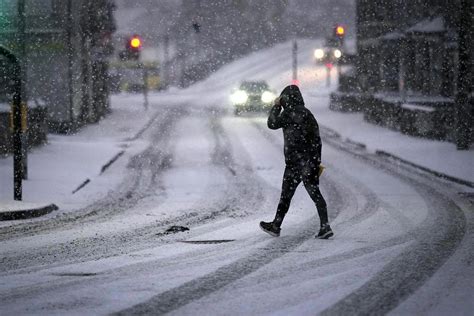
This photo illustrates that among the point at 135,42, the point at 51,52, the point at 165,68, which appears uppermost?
the point at 135,42

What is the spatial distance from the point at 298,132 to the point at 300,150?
212mm

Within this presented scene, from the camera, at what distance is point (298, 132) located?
9930 mm

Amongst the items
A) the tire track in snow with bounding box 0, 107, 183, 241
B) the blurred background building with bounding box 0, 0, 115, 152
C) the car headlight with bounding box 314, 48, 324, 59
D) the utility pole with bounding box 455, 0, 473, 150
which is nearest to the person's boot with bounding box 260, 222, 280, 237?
the tire track in snow with bounding box 0, 107, 183, 241

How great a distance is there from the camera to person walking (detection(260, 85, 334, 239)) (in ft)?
32.4

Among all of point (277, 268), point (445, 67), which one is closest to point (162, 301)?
point (277, 268)

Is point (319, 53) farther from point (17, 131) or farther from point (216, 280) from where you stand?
point (216, 280)

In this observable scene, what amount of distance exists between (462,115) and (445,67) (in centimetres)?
1215

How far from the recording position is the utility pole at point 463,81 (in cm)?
2231

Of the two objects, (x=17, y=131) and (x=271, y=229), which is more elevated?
(x=17, y=131)

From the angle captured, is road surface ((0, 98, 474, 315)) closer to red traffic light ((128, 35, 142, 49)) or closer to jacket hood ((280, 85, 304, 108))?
jacket hood ((280, 85, 304, 108))

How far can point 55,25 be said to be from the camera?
101 ft

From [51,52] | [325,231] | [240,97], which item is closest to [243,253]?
[325,231]

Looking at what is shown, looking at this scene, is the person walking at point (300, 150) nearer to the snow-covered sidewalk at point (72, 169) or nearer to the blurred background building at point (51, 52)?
the snow-covered sidewalk at point (72, 169)

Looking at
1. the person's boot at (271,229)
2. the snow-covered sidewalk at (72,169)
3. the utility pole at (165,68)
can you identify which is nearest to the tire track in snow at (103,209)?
the snow-covered sidewalk at (72,169)
